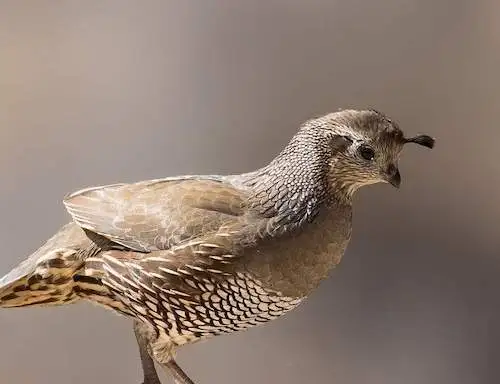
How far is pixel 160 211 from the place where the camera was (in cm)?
124

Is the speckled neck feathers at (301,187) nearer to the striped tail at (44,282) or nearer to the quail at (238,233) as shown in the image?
the quail at (238,233)

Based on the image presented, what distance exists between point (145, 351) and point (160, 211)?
1.09 feet

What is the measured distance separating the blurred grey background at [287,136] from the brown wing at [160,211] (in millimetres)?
340

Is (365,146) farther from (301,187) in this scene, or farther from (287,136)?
(287,136)

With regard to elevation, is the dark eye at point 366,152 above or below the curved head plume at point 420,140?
below

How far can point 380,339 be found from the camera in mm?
1690

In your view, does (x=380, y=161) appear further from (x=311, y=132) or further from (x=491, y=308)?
(x=491, y=308)

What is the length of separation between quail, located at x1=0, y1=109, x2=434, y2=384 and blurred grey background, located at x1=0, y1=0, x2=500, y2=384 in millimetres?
343

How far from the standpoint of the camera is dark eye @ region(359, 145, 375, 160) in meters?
1.18

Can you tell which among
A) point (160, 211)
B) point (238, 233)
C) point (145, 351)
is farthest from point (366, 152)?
point (145, 351)

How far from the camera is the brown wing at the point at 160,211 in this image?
121 centimetres

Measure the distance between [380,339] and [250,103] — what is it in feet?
1.99

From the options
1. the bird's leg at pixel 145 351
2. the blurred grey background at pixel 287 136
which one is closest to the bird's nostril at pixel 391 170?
the blurred grey background at pixel 287 136

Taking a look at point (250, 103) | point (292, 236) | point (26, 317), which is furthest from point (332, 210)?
point (26, 317)
